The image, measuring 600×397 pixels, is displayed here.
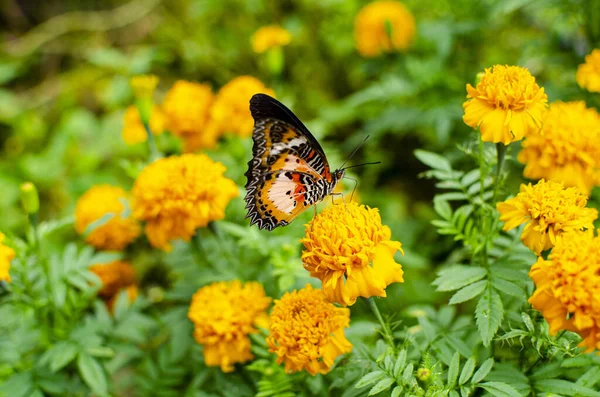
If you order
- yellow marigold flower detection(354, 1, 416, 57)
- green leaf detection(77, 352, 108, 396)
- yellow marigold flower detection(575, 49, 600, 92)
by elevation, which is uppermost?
yellow marigold flower detection(354, 1, 416, 57)

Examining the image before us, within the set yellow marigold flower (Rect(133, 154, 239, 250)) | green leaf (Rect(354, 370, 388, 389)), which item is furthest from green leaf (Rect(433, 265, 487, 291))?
yellow marigold flower (Rect(133, 154, 239, 250))

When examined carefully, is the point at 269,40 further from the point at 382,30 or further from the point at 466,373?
the point at 466,373

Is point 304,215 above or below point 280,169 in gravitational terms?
below

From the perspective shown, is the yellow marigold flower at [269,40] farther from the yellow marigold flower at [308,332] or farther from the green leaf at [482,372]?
the green leaf at [482,372]

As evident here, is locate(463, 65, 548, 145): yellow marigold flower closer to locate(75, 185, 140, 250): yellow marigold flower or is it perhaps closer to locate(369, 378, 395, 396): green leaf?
locate(369, 378, 395, 396): green leaf

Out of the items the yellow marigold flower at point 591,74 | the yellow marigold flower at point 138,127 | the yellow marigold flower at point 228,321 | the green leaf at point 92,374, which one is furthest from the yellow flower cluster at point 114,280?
the yellow marigold flower at point 591,74

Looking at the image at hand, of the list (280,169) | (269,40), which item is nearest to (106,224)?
(280,169)
